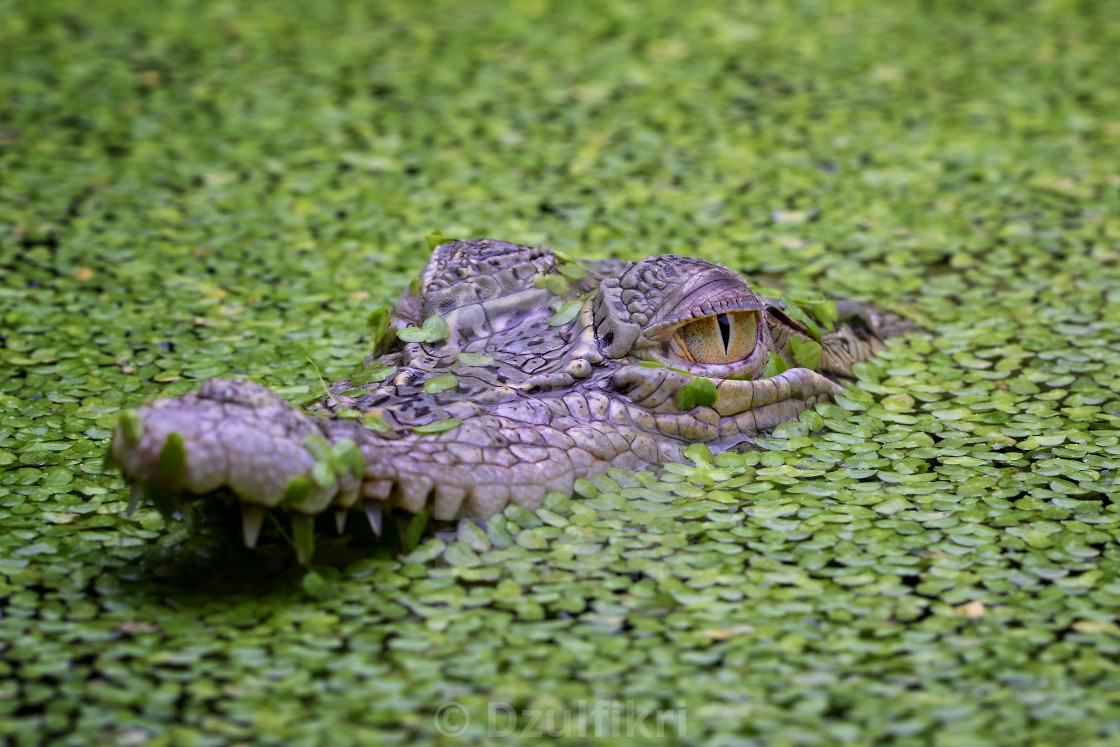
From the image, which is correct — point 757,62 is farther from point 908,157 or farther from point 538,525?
point 538,525

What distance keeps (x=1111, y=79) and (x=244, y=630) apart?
20.1 ft

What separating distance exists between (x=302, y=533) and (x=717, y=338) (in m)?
1.37

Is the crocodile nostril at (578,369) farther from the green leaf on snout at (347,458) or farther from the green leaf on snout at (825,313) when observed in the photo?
the green leaf on snout at (825,313)

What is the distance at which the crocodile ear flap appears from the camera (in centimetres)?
349

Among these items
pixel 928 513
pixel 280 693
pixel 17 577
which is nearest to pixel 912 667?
pixel 928 513

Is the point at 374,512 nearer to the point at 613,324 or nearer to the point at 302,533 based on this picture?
the point at 302,533

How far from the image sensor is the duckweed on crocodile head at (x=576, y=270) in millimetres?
2715

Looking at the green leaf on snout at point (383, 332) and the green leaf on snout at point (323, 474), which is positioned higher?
the green leaf on snout at point (383, 332)

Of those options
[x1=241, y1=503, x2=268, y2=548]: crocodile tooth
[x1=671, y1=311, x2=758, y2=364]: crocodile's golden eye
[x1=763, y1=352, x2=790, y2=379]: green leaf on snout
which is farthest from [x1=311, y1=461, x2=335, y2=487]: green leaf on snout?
[x1=763, y1=352, x2=790, y2=379]: green leaf on snout

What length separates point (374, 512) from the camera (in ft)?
9.63

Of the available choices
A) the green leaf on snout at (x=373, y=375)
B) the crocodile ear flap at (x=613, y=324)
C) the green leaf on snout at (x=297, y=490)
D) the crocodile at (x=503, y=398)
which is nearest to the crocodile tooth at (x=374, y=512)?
the crocodile at (x=503, y=398)

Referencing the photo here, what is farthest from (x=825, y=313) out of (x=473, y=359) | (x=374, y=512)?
(x=374, y=512)

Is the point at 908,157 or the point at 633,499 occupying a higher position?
the point at 908,157

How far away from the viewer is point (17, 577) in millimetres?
3059
